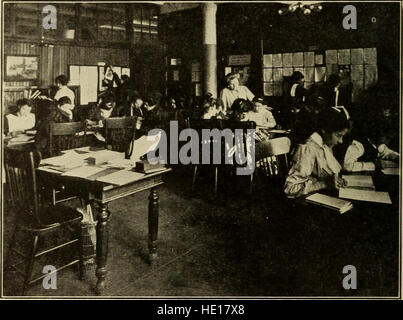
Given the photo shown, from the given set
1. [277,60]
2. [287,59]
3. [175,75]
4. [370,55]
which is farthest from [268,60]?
[370,55]

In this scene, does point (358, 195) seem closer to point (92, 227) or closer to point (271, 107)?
point (92, 227)

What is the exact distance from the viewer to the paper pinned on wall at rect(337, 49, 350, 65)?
147 inches

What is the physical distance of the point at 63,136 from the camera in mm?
2564

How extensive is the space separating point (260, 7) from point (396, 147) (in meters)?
3.70

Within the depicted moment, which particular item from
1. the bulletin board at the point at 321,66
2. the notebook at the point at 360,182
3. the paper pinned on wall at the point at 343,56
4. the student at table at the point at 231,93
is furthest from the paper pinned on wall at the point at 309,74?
the notebook at the point at 360,182

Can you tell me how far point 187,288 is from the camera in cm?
200

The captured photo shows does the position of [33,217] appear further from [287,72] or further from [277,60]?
[277,60]

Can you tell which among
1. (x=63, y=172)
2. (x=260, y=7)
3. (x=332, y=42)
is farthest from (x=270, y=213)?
(x=260, y=7)

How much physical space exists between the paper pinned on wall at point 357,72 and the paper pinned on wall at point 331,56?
323mm

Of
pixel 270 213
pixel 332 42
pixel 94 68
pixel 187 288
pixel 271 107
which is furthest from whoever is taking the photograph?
pixel 94 68

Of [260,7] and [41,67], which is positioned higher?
[260,7]

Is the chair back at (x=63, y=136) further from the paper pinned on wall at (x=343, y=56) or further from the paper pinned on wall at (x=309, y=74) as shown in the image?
the paper pinned on wall at (x=343, y=56)
